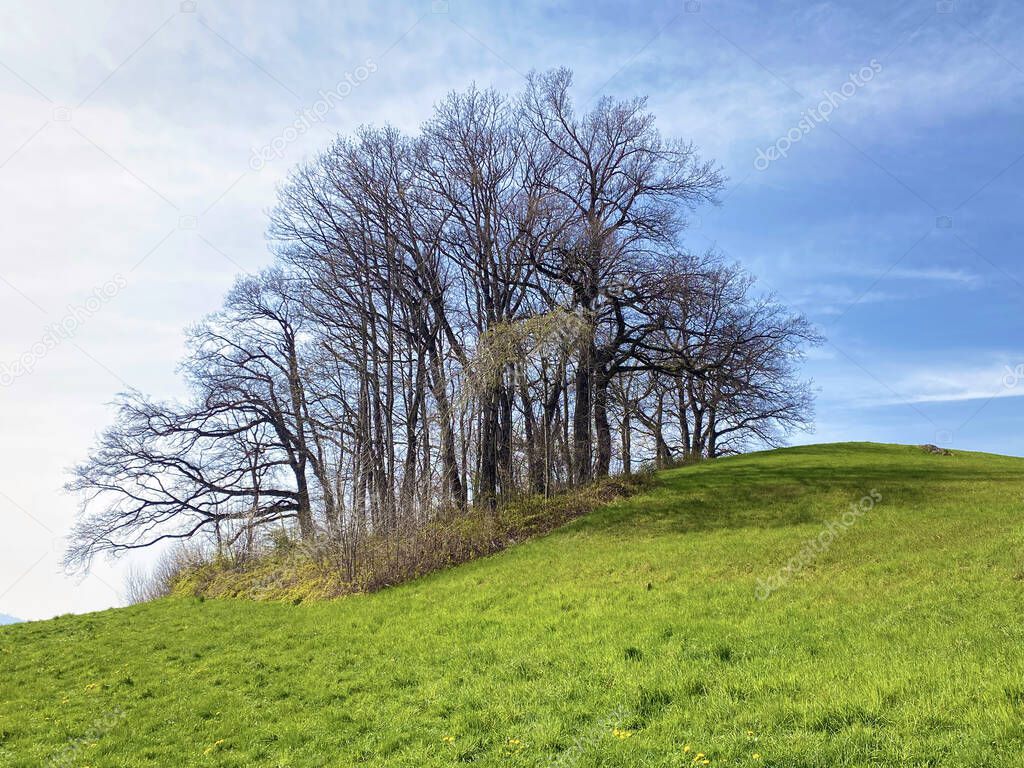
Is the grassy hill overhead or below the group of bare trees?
below

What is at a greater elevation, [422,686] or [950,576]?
[950,576]

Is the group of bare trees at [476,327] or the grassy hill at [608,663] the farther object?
the group of bare trees at [476,327]

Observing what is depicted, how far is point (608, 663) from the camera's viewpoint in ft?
25.1

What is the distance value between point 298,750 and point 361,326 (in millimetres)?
21656

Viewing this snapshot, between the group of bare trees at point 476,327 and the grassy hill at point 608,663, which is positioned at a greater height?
the group of bare trees at point 476,327

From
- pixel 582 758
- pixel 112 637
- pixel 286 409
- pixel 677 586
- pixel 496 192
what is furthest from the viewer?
pixel 286 409

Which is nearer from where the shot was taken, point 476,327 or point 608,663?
point 608,663

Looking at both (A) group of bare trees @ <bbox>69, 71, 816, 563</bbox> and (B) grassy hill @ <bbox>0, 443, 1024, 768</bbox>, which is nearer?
(B) grassy hill @ <bbox>0, 443, 1024, 768</bbox>

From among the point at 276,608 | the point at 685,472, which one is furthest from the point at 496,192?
the point at 276,608

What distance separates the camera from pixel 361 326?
1063 inches

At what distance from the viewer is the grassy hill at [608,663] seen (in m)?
5.34

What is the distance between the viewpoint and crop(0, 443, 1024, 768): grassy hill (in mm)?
5336

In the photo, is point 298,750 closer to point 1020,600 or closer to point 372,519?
point 1020,600

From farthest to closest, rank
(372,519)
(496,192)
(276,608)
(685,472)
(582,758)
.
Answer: (496,192)
(685,472)
(372,519)
(276,608)
(582,758)
